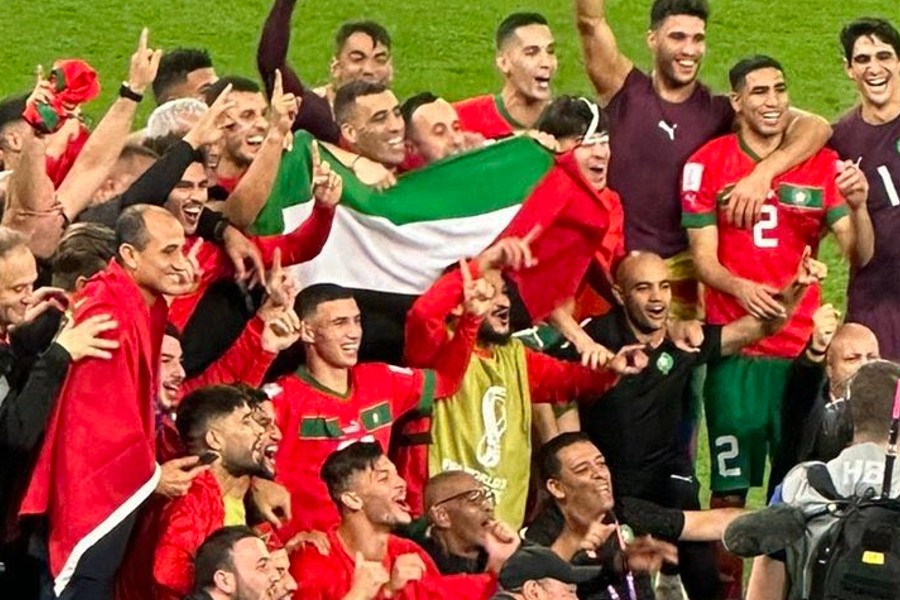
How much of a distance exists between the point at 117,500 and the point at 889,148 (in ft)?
11.6

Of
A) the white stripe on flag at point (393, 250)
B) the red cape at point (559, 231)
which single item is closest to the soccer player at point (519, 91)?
the red cape at point (559, 231)

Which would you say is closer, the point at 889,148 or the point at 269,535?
the point at 269,535

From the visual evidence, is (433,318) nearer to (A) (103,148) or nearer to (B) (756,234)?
(A) (103,148)

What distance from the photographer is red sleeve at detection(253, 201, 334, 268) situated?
8.62 m

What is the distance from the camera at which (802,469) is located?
687 cm

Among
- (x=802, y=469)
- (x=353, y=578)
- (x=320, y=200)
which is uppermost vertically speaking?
(x=320, y=200)

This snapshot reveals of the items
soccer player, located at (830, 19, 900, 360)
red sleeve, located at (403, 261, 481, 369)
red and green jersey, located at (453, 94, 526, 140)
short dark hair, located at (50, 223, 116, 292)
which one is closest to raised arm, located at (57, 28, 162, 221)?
short dark hair, located at (50, 223, 116, 292)

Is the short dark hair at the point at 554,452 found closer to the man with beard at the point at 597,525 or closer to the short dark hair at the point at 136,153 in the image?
the man with beard at the point at 597,525

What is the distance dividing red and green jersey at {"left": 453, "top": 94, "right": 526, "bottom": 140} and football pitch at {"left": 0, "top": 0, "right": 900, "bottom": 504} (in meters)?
3.72

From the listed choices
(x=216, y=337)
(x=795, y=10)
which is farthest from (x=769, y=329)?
(x=795, y=10)

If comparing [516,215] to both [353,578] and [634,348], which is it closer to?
[634,348]

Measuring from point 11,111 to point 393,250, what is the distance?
4.80 ft

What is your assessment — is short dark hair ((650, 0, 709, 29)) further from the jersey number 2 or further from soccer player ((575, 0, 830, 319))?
the jersey number 2

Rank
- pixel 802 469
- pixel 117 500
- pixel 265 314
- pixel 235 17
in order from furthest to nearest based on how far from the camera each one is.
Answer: pixel 235 17, pixel 265 314, pixel 117 500, pixel 802 469
